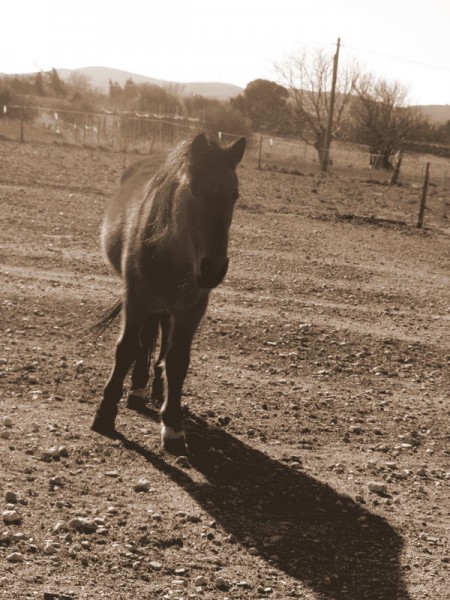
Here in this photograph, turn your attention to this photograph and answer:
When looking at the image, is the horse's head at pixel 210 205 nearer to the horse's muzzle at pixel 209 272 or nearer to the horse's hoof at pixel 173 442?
the horse's muzzle at pixel 209 272

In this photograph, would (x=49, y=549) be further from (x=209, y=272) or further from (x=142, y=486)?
(x=209, y=272)

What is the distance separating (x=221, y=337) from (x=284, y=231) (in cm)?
774

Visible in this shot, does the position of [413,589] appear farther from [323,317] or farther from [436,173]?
[436,173]

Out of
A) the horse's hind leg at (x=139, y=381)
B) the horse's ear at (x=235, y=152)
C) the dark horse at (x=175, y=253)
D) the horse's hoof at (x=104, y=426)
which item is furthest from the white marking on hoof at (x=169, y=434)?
the horse's ear at (x=235, y=152)

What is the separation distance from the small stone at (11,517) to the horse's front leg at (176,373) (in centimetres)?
142

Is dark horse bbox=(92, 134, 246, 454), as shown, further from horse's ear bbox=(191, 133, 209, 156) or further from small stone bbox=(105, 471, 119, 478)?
small stone bbox=(105, 471, 119, 478)

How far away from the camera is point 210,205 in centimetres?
489

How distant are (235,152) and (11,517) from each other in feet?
8.62

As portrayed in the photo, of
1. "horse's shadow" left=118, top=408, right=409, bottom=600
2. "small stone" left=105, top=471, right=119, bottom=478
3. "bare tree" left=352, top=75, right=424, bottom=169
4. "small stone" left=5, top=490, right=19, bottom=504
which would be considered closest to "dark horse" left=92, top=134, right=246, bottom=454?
"horse's shadow" left=118, top=408, right=409, bottom=600

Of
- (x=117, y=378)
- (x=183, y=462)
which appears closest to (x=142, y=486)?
(x=183, y=462)

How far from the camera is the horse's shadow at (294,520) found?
13.9ft

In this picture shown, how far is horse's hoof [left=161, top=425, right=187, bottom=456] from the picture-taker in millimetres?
5602

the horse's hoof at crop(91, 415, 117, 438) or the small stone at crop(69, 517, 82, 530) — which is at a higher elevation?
the horse's hoof at crop(91, 415, 117, 438)

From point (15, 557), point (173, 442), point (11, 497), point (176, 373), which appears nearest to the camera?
point (15, 557)
